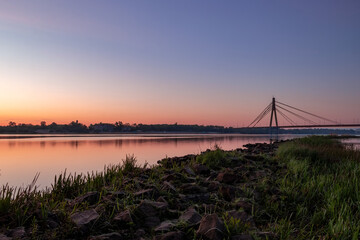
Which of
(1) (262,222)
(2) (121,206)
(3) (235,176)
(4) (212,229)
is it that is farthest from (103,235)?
(3) (235,176)

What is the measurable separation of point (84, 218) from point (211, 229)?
5.43 feet

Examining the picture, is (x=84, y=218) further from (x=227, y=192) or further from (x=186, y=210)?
(x=227, y=192)

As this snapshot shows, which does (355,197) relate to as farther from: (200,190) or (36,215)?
(36,215)

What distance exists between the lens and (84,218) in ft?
10.4

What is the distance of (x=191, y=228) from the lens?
120 inches

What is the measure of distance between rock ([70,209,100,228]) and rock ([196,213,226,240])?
1377 mm

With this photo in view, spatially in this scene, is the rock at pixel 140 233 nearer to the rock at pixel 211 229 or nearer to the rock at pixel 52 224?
the rock at pixel 211 229

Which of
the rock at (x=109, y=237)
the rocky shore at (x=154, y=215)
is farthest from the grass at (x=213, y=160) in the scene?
the rock at (x=109, y=237)

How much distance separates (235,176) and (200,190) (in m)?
1.25

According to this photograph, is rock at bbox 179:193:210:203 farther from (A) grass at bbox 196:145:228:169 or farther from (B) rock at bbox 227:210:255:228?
(A) grass at bbox 196:145:228:169

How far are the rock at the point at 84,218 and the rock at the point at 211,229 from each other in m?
1.38

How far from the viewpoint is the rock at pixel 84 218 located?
10.0 ft

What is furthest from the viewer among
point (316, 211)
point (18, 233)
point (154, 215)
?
point (316, 211)

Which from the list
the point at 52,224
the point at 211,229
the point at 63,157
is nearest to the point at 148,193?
the point at 52,224
